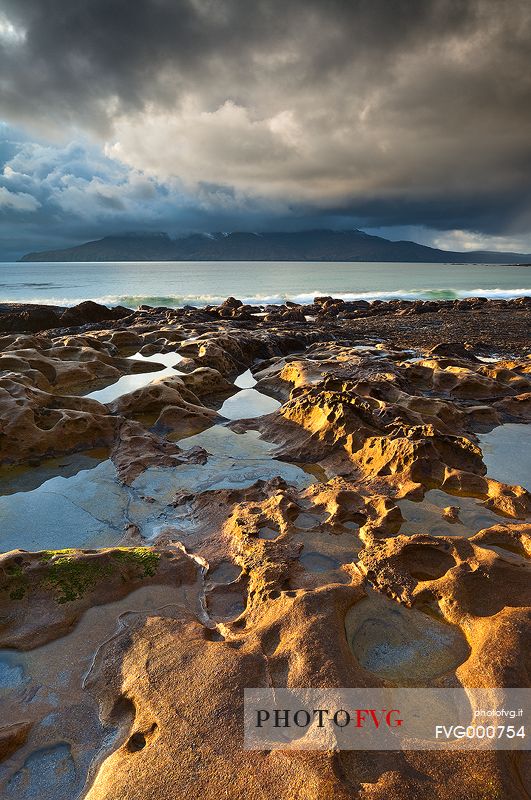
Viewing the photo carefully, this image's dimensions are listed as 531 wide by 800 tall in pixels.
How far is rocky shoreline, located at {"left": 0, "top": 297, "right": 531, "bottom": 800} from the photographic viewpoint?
7.79ft

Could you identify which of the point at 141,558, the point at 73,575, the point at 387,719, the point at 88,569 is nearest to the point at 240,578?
the point at 141,558

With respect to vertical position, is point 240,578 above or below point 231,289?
below

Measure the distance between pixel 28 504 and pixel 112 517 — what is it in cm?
129

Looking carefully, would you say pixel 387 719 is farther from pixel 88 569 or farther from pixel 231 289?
pixel 231 289

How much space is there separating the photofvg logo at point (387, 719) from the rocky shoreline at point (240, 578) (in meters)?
0.07

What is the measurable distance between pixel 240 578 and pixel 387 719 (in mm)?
1773

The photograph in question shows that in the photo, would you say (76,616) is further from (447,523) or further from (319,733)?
(447,523)

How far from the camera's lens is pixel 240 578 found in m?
4.01

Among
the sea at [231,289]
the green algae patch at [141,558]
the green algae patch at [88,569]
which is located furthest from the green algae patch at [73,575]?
the sea at [231,289]

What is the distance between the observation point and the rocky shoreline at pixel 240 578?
93.4 inches

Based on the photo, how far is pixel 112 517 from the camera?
18.0ft

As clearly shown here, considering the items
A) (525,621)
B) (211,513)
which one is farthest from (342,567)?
(211,513)

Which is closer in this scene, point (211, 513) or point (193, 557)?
point (193, 557)

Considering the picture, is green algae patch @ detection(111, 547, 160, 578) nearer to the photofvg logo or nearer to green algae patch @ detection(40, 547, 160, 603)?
green algae patch @ detection(40, 547, 160, 603)
